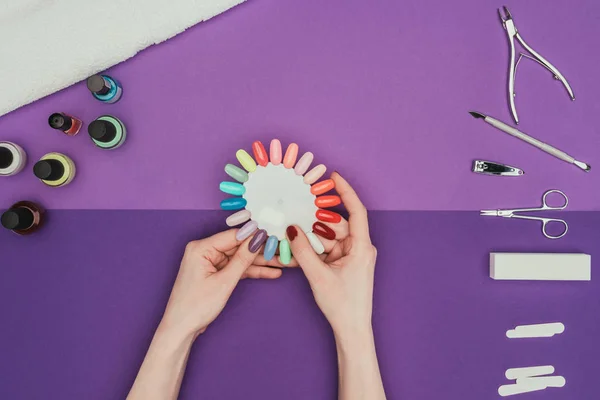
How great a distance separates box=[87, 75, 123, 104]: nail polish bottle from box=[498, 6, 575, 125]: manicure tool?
640mm

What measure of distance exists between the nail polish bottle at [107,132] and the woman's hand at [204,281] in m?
0.21

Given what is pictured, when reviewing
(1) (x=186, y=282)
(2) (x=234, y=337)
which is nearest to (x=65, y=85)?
(1) (x=186, y=282)

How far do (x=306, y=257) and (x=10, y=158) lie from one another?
50cm

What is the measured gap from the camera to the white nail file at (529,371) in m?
0.83

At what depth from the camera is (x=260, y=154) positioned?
0.78 m

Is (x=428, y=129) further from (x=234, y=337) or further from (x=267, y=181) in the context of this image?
(x=234, y=337)

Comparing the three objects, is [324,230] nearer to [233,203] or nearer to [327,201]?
[327,201]

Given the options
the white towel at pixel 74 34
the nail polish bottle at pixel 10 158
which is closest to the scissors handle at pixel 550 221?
the white towel at pixel 74 34

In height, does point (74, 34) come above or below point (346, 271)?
above

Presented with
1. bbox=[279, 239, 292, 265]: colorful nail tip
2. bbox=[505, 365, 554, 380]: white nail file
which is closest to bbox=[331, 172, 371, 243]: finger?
bbox=[279, 239, 292, 265]: colorful nail tip

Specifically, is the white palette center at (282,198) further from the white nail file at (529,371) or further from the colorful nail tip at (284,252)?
the white nail file at (529,371)

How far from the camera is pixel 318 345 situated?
830 mm

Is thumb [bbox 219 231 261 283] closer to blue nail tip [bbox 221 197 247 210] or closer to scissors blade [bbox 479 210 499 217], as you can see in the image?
blue nail tip [bbox 221 197 247 210]

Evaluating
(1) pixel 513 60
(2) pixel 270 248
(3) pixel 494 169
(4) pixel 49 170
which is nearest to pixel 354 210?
(2) pixel 270 248
